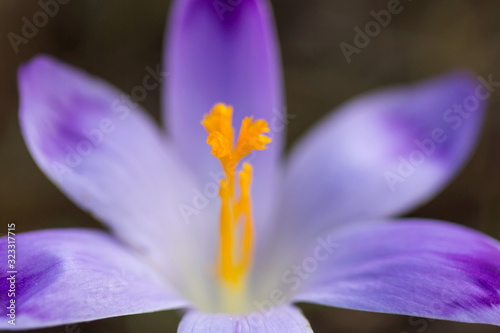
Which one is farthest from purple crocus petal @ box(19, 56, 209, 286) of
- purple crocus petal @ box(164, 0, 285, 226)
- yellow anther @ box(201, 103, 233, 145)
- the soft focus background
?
the soft focus background

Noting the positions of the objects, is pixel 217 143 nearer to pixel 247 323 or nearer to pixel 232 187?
pixel 232 187

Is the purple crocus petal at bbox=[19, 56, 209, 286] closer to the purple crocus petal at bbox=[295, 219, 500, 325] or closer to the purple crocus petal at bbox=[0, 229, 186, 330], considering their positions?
the purple crocus petal at bbox=[0, 229, 186, 330]

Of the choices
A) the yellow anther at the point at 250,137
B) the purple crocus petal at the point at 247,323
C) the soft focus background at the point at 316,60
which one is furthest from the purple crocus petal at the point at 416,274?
the soft focus background at the point at 316,60

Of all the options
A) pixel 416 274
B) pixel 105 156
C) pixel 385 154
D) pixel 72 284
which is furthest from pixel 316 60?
pixel 72 284

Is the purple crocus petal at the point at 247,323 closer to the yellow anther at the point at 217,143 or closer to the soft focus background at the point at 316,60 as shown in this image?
the yellow anther at the point at 217,143

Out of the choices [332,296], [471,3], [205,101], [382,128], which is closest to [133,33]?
[205,101]

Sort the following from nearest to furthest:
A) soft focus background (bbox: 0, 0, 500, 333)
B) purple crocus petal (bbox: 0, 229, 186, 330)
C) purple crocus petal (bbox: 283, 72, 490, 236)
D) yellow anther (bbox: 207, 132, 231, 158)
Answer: purple crocus petal (bbox: 0, 229, 186, 330) → yellow anther (bbox: 207, 132, 231, 158) → purple crocus petal (bbox: 283, 72, 490, 236) → soft focus background (bbox: 0, 0, 500, 333)
